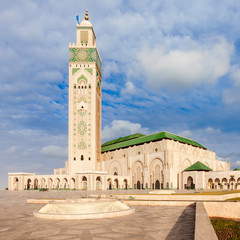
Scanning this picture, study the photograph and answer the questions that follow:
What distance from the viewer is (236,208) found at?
39.3 ft

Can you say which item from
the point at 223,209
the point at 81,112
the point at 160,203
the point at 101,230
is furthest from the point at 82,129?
the point at 101,230

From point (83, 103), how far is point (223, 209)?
42.2 metres

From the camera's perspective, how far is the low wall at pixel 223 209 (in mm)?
11781

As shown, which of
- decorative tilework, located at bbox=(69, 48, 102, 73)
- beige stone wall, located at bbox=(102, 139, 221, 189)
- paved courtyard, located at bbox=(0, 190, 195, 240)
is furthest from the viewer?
decorative tilework, located at bbox=(69, 48, 102, 73)

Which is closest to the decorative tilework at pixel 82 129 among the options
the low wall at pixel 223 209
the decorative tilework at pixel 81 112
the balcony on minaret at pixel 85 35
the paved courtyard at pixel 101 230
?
the decorative tilework at pixel 81 112

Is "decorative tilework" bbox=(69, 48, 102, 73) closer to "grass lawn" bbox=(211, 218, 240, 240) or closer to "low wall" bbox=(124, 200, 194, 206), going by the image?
"low wall" bbox=(124, 200, 194, 206)

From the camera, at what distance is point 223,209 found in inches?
464

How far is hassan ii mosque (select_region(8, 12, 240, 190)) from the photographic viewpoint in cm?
4378

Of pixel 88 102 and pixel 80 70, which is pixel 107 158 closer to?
pixel 88 102

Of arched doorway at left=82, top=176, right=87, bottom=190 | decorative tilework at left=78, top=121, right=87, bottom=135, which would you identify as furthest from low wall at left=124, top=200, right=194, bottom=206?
decorative tilework at left=78, top=121, right=87, bottom=135

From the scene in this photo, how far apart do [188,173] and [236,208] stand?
32.8 m

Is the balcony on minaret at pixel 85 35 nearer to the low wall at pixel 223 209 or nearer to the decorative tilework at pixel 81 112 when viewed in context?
the decorative tilework at pixel 81 112

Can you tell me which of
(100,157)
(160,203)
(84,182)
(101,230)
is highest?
(101,230)

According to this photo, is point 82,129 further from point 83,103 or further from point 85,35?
point 85,35
